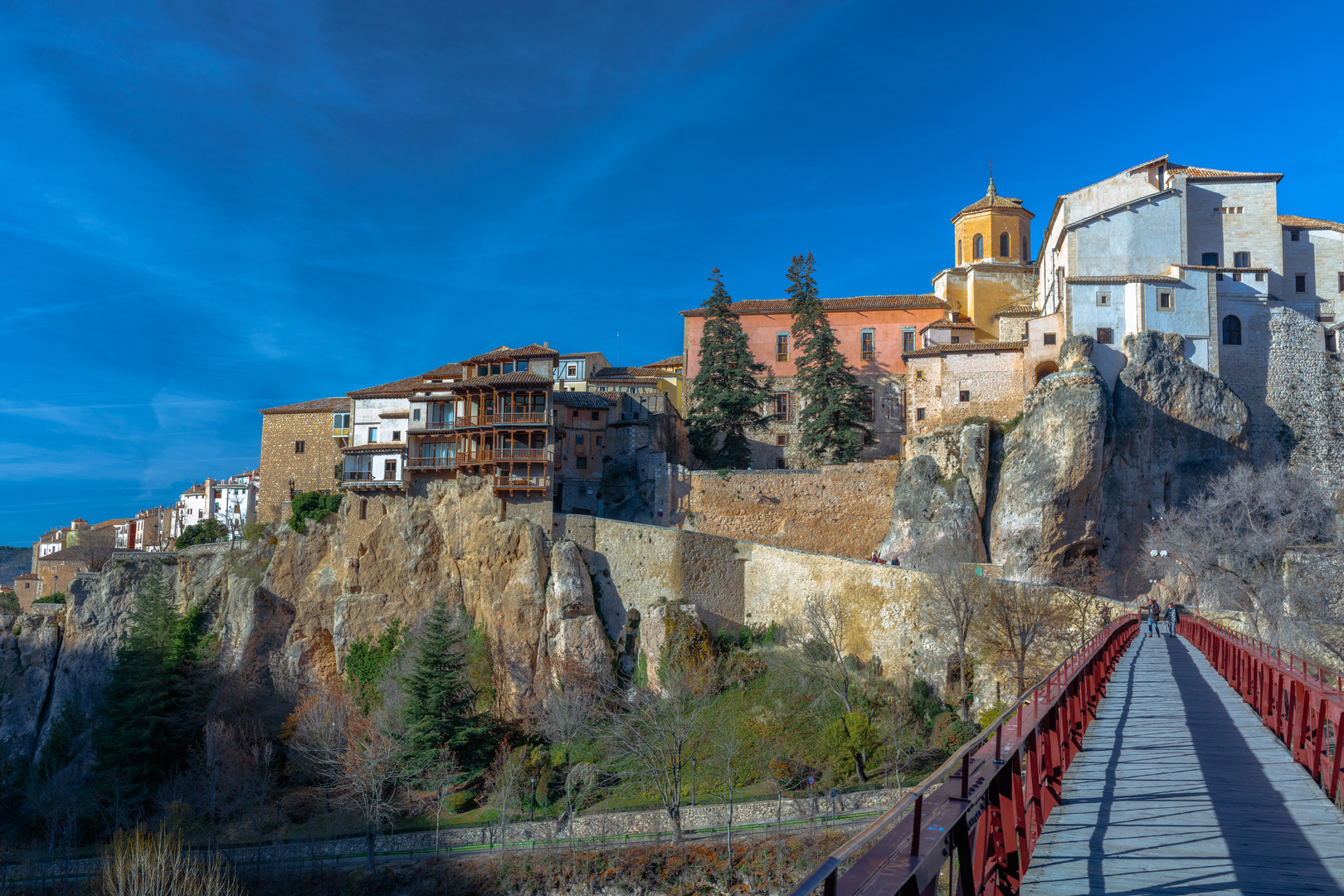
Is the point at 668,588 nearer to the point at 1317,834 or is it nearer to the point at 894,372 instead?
the point at 894,372

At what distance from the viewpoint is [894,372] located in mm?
49031

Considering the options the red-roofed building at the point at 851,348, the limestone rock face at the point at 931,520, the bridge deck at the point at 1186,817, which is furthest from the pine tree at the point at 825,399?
the bridge deck at the point at 1186,817

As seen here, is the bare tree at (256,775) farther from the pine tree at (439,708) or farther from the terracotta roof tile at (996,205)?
the terracotta roof tile at (996,205)

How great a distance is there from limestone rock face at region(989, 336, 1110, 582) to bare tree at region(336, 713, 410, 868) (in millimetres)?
24101

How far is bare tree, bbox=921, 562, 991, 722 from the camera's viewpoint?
84.4ft

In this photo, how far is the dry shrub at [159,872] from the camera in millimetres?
21625

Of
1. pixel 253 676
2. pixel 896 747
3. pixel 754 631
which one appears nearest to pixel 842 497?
pixel 754 631

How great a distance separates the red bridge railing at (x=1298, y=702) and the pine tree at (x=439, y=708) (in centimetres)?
2574

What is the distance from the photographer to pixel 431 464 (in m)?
41.5

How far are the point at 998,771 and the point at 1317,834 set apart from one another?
313 centimetres

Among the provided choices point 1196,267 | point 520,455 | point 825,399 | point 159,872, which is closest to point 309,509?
point 520,455

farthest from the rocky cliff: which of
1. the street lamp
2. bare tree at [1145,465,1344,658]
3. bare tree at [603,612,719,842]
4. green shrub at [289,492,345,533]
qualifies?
bare tree at [1145,465,1344,658]

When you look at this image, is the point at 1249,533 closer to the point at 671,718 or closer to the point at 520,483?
the point at 671,718

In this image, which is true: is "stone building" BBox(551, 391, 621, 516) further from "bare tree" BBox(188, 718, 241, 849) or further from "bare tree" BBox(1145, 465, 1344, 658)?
"bare tree" BBox(1145, 465, 1344, 658)
